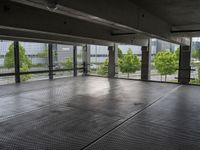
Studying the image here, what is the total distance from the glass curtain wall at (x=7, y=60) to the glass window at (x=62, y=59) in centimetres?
255

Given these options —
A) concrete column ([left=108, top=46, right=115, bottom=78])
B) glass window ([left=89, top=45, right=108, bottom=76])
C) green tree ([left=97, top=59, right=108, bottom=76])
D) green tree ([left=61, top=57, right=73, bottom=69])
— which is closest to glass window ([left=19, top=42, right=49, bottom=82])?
green tree ([left=61, top=57, right=73, bottom=69])

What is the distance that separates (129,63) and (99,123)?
35.5 feet

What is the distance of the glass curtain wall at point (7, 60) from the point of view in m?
9.88

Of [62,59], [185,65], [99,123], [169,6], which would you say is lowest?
[99,123]

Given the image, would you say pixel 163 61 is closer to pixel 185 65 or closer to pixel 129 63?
pixel 129 63

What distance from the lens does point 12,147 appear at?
313cm

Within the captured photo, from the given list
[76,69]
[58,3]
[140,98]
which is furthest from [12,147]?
[76,69]

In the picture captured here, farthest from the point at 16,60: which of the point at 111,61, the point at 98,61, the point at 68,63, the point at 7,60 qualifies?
the point at 98,61

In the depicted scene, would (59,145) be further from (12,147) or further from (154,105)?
(154,105)

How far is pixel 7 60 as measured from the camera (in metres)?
10.4

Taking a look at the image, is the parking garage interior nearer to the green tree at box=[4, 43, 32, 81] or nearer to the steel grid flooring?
the steel grid flooring

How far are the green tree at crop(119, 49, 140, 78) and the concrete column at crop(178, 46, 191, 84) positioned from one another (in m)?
A: 4.98

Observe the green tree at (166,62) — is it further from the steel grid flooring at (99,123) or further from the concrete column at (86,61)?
the steel grid flooring at (99,123)

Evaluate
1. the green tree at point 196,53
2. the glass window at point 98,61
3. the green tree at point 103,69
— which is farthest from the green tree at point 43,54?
the green tree at point 196,53
